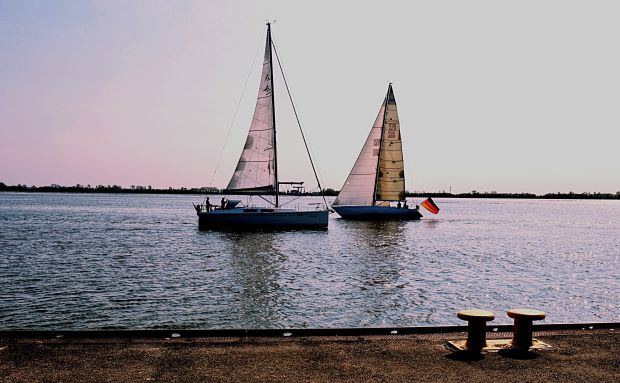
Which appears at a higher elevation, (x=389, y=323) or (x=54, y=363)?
(x=54, y=363)

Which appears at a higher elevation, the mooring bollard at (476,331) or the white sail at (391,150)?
the white sail at (391,150)

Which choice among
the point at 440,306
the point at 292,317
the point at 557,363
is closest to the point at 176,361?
the point at 557,363

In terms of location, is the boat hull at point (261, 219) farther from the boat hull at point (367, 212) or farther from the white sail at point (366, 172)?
the boat hull at point (367, 212)

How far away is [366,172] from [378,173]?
186cm

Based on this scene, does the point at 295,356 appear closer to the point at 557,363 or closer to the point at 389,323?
the point at 557,363

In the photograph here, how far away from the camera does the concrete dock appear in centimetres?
898

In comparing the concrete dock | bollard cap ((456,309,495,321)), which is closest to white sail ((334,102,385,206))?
the concrete dock

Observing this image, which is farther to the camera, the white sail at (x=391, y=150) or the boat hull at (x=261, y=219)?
the white sail at (x=391, y=150)

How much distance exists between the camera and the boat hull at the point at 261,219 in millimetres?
58438

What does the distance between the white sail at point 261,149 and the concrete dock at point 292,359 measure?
44.9 m

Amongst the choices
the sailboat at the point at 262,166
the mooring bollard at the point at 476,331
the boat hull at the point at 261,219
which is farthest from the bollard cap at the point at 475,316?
the boat hull at the point at 261,219

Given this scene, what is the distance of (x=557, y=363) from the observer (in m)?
9.82

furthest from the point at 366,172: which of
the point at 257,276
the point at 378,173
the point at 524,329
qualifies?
the point at 524,329

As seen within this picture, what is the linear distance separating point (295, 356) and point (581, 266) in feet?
110
